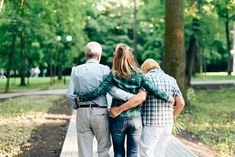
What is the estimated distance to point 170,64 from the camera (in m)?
18.0

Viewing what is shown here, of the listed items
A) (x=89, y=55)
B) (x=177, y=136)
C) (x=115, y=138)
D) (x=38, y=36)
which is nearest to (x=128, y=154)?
(x=115, y=138)

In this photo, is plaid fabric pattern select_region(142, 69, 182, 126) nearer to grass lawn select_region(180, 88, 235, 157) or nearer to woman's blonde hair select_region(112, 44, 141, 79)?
woman's blonde hair select_region(112, 44, 141, 79)

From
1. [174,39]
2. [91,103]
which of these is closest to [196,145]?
[91,103]

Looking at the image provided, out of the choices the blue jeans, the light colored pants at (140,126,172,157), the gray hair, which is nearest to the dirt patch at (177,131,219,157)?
the light colored pants at (140,126,172,157)

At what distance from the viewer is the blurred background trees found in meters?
29.2

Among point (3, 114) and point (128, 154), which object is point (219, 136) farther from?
point (3, 114)

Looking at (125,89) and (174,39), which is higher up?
(174,39)

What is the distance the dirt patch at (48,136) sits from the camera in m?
10.9

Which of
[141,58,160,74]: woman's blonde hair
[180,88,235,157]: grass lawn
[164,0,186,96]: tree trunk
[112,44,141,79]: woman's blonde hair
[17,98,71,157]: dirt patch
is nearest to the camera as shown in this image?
[112,44,141,79]: woman's blonde hair

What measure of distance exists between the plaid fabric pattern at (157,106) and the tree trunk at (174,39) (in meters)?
10.9

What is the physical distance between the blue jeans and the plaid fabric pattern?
0.21 m

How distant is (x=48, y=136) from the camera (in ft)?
43.5

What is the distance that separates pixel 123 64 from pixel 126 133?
88 cm

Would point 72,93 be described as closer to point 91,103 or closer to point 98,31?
point 91,103
